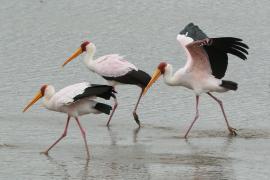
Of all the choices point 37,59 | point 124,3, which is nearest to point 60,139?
point 37,59

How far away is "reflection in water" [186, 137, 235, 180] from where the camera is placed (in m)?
9.62

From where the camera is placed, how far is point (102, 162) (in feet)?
33.6

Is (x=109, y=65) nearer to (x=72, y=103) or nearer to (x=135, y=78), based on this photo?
(x=135, y=78)

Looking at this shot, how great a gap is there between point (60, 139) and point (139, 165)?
1336 millimetres

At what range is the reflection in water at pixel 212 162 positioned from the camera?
9.62 meters

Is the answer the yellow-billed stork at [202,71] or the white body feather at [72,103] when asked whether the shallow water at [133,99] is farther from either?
the yellow-billed stork at [202,71]

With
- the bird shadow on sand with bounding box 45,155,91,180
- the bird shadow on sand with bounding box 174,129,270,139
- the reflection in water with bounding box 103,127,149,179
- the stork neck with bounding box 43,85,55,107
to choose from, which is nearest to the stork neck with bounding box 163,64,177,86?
the bird shadow on sand with bounding box 174,129,270,139

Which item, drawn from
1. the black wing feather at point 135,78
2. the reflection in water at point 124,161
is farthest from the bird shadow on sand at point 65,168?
the black wing feather at point 135,78

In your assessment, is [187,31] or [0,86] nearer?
[187,31]

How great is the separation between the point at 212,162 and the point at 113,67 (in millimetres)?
3560

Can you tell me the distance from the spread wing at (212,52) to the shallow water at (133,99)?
83cm

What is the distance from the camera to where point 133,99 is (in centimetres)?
1406

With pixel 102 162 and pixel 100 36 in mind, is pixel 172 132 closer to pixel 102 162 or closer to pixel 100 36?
pixel 102 162

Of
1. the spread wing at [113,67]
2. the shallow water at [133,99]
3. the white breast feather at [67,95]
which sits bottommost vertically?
the shallow water at [133,99]
